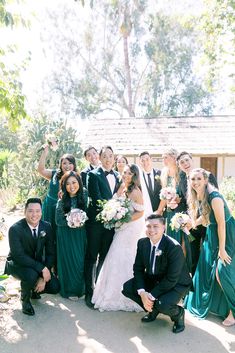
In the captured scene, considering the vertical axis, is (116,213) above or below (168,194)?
below

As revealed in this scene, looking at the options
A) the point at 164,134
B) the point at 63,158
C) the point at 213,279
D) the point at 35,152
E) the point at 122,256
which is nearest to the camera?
the point at 213,279

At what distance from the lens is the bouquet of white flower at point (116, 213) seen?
5.29m

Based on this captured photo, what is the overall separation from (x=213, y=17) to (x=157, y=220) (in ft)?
44.2

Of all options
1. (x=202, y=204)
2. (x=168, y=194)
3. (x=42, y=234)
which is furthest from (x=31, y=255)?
(x=202, y=204)

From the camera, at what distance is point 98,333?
15.2 feet

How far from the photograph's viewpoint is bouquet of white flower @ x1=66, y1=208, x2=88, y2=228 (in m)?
5.52

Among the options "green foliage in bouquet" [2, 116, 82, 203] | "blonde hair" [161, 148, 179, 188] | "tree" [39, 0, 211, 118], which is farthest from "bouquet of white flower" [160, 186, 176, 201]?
"tree" [39, 0, 211, 118]

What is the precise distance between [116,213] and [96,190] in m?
0.79

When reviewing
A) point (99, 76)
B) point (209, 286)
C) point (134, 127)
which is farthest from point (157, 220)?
point (99, 76)

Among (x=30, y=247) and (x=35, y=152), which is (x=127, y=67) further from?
(x=30, y=247)

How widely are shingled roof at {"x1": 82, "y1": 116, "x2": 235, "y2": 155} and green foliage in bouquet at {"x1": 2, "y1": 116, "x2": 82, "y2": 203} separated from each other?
12.6 feet

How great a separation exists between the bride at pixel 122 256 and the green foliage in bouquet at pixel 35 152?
8642mm

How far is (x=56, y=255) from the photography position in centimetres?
602

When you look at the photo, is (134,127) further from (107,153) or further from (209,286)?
(209,286)
